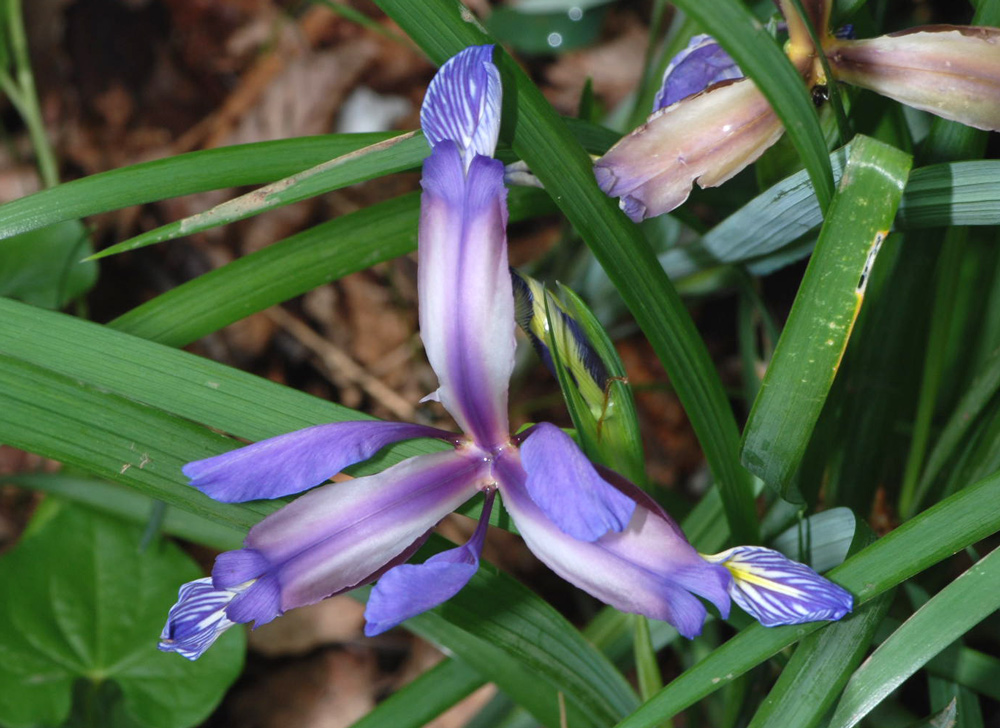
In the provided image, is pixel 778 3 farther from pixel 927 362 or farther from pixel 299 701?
pixel 299 701

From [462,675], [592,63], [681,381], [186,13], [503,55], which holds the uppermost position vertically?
[186,13]

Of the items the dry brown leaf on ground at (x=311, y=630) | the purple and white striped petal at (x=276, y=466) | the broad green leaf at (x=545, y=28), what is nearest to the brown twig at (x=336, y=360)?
the dry brown leaf on ground at (x=311, y=630)

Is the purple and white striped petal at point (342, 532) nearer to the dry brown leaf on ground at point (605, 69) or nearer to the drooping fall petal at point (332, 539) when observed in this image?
the drooping fall petal at point (332, 539)

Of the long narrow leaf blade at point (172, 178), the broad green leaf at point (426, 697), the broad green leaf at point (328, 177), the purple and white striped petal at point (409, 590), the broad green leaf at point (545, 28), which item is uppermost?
the broad green leaf at point (545, 28)

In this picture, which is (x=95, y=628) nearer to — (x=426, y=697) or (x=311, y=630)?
(x=311, y=630)

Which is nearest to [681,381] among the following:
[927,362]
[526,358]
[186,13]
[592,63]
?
[927,362]

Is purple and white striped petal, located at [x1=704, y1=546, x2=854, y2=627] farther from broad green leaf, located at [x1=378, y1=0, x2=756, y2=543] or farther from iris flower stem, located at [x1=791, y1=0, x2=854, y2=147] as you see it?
iris flower stem, located at [x1=791, y1=0, x2=854, y2=147]

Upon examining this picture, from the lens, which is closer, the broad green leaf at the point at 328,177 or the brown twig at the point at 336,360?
the broad green leaf at the point at 328,177
